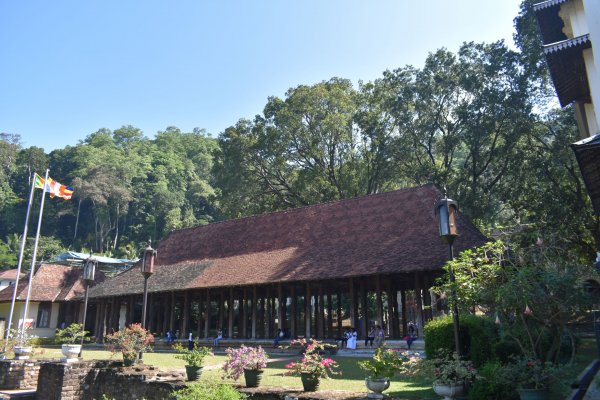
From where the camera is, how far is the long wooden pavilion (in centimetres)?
1792

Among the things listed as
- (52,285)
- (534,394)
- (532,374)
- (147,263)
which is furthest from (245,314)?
(52,285)

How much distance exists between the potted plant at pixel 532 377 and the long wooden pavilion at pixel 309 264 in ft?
31.4

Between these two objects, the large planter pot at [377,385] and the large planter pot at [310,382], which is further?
the large planter pot at [310,382]

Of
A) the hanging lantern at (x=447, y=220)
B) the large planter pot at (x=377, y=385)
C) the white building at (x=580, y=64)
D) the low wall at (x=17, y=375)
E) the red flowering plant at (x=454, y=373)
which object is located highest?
the white building at (x=580, y=64)

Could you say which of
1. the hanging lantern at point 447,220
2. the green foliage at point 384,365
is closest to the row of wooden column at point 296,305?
the hanging lantern at point 447,220

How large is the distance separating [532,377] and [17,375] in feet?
43.6

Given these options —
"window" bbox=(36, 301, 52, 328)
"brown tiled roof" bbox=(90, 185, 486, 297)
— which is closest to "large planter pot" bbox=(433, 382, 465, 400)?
"brown tiled roof" bbox=(90, 185, 486, 297)

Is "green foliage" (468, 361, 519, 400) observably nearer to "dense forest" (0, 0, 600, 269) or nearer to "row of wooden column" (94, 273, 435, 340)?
"dense forest" (0, 0, 600, 269)

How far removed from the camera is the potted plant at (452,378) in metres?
6.40

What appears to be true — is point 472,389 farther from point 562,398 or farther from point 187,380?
point 187,380

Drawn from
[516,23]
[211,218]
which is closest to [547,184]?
[516,23]

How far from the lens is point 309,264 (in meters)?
20.0

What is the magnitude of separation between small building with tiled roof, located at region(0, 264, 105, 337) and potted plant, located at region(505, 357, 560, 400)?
29833 mm

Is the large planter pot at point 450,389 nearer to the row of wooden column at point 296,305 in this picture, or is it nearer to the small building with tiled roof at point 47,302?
the row of wooden column at point 296,305
